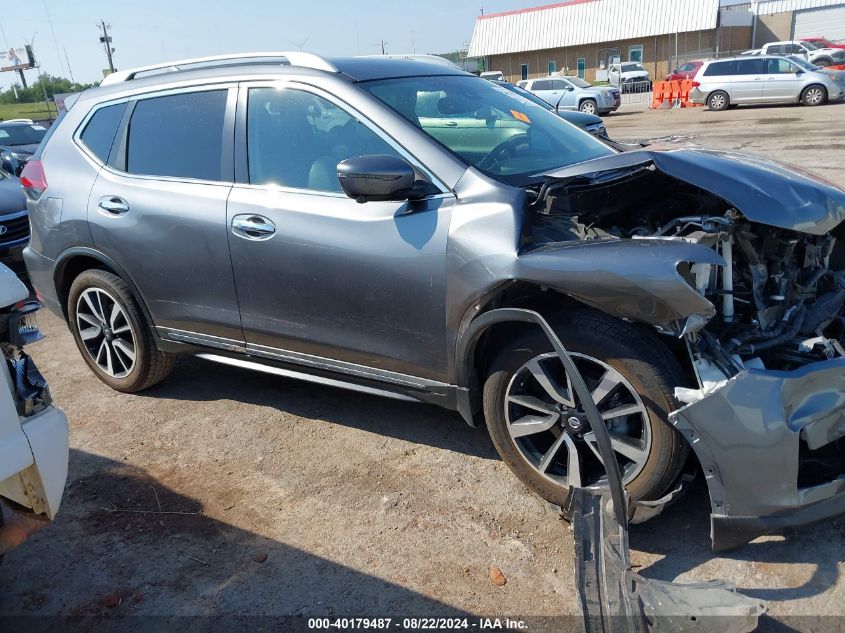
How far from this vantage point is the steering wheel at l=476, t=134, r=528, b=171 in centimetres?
322

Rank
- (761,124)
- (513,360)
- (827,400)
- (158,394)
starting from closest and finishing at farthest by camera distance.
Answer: (827,400)
(513,360)
(158,394)
(761,124)

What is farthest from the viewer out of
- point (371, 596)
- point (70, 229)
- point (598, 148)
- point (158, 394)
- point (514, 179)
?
point (158, 394)

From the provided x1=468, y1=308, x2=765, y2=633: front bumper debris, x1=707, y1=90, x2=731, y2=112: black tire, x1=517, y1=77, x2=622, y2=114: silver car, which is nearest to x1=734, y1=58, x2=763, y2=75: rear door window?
x1=707, y1=90, x2=731, y2=112: black tire

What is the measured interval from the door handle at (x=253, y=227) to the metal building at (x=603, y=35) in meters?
47.4

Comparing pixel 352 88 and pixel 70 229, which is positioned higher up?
pixel 352 88

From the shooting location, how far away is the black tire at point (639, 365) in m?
2.55

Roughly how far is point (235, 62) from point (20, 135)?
14.7 m

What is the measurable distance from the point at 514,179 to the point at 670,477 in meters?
1.49

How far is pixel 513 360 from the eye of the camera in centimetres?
285

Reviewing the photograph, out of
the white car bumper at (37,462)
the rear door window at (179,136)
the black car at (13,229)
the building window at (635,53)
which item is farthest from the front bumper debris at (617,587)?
the building window at (635,53)

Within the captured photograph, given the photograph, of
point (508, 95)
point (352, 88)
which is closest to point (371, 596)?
point (352, 88)

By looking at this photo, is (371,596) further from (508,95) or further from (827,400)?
(508,95)

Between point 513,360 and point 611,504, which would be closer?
point 611,504

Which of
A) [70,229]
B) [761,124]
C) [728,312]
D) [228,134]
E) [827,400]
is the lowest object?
[761,124]
